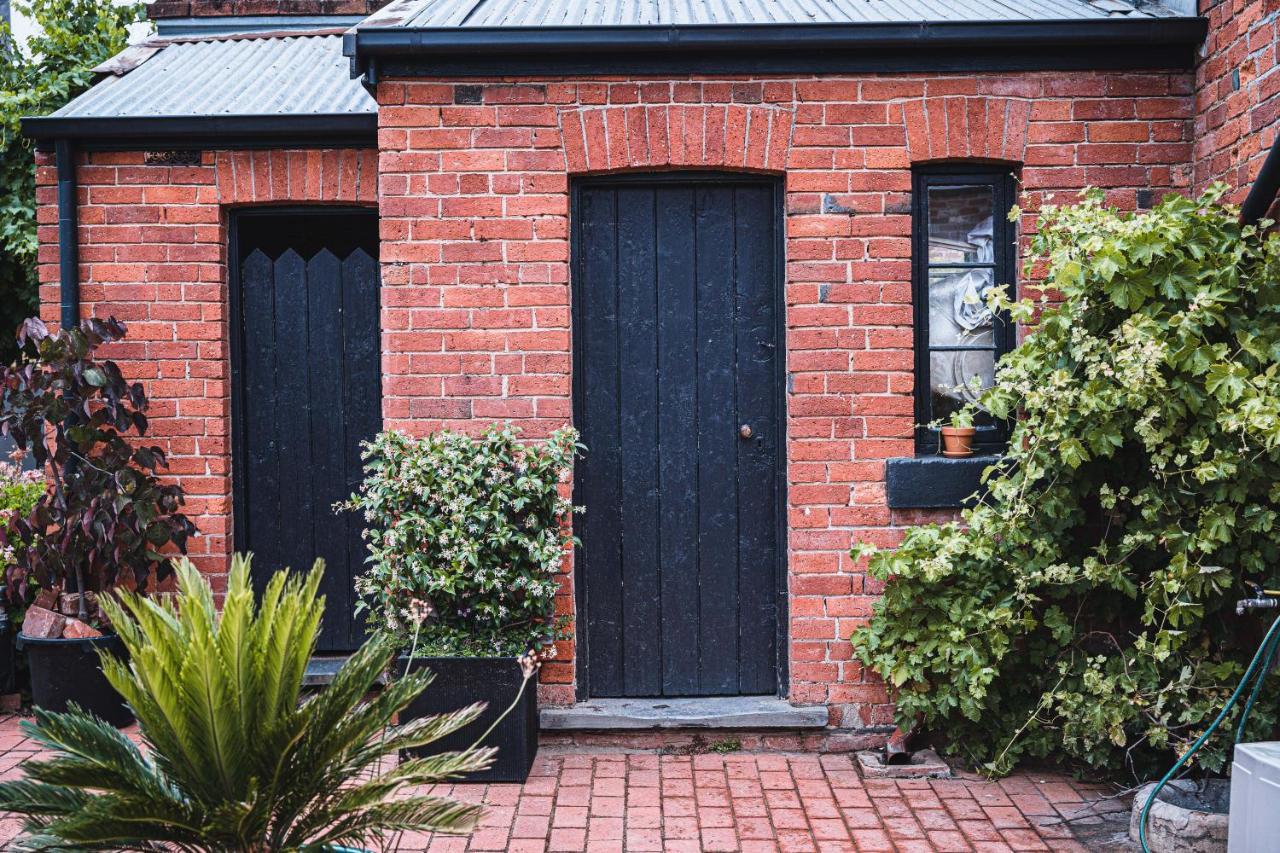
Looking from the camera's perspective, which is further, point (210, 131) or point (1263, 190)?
point (210, 131)

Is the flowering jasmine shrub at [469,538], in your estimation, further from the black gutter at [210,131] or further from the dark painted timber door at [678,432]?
the black gutter at [210,131]

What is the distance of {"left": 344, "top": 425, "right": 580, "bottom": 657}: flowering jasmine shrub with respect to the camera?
445 cm

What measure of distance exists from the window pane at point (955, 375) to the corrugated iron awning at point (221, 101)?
2955mm

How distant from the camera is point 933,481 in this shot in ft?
15.9

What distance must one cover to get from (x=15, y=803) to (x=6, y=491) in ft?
12.9

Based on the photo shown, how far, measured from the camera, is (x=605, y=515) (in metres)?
5.08

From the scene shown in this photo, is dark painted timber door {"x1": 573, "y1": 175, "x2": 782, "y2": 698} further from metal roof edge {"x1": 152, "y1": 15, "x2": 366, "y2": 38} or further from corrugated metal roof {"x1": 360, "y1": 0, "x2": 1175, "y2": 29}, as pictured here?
metal roof edge {"x1": 152, "y1": 15, "x2": 366, "y2": 38}

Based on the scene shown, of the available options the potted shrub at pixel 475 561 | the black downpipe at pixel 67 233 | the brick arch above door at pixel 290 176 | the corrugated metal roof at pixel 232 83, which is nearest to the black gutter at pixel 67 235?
the black downpipe at pixel 67 233

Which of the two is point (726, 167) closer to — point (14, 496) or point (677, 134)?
point (677, 134)

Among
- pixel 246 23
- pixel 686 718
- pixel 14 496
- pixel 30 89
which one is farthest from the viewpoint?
pixel 246 23


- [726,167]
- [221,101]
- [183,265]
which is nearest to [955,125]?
[726,167]

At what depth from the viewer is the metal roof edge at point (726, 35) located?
470 cm

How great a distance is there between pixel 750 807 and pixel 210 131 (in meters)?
4.05

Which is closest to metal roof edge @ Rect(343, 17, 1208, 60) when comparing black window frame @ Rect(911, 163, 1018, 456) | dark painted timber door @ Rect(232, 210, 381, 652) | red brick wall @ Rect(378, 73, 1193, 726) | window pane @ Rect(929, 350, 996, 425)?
red brick wall @ Rect(378, 73, 1193, 726)
